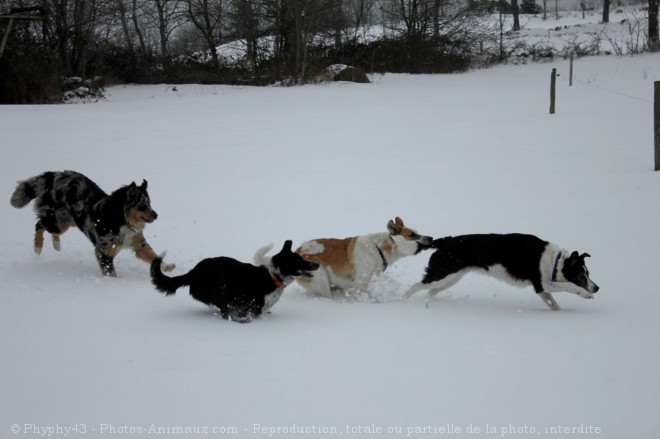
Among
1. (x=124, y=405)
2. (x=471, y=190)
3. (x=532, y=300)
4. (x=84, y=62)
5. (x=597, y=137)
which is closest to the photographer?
(x=124, y=405)

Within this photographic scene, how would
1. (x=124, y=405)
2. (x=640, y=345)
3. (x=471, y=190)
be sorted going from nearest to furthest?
1. (x=124, y=405)
2. (x=640, y=345)
3. (x=471, y=190)

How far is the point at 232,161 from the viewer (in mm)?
13445

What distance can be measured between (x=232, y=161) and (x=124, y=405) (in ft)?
33.8

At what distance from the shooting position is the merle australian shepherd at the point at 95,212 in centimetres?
707

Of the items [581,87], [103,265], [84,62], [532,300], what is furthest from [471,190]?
[84,62]

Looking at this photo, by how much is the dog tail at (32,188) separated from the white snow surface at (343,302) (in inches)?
29.7

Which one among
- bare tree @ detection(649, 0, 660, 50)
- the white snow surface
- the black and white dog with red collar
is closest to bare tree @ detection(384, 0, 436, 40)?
bare tree @ detection(649, 0, 660, 50)

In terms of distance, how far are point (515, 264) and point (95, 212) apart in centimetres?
486

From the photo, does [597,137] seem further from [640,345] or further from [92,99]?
[92,99]

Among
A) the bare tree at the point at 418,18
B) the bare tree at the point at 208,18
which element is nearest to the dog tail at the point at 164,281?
the bare tree at the point at 208,18

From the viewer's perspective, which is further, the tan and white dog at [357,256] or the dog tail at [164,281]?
the tan and white dog at [357,256]

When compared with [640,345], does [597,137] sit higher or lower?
higher

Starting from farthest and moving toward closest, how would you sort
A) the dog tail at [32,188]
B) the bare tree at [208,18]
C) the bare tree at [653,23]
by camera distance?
the bare tree at [208,18] → the bare tree at [653,23] → the dog tail at [32,188]

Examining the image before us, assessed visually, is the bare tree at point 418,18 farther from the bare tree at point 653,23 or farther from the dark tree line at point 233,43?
the bare tree at point 653,23
